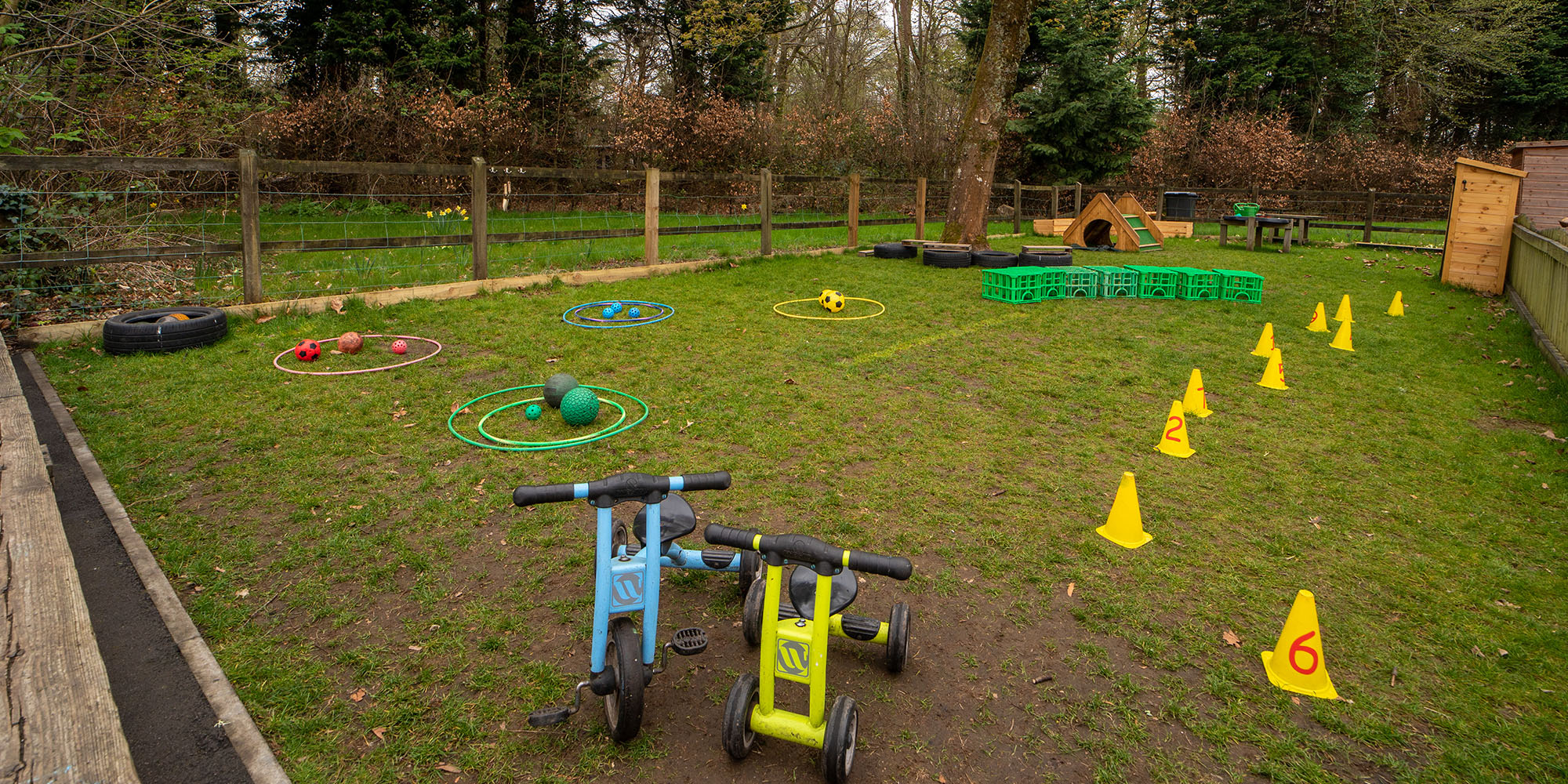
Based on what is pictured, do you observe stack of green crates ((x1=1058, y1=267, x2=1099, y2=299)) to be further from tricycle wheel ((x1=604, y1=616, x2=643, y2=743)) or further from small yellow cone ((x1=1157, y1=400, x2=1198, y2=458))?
tricycle wheel ((x1=604, y1=616, x2=643, y2=743))

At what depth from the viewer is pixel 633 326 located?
8.75 m

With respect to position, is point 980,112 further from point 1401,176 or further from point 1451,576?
point 1401,176

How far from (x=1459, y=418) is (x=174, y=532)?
8.44m

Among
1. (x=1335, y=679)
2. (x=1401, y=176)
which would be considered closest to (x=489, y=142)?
(x=1335, y=679)

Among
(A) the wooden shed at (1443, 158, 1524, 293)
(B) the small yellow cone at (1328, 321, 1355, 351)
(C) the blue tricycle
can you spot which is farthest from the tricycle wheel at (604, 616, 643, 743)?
(A) the wooden shed at (1443, 158, 1524, 293)

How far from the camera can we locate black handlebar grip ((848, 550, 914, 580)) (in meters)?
2.31

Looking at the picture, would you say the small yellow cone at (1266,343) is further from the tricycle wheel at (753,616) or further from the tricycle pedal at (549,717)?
the tricycle pedal at (549,717)

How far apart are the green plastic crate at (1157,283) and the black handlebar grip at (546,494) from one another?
10.6 m

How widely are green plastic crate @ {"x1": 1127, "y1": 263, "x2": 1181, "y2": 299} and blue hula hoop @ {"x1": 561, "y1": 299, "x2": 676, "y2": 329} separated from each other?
260 inches

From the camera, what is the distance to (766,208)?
47.2 ft

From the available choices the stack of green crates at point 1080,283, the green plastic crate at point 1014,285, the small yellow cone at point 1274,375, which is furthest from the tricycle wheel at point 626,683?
the stack of green crates at point 1080,283

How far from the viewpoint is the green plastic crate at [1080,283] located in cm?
1131

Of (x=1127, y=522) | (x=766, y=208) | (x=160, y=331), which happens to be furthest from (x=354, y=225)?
(x=1127, y=522)

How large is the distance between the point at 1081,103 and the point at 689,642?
77.1 ft
